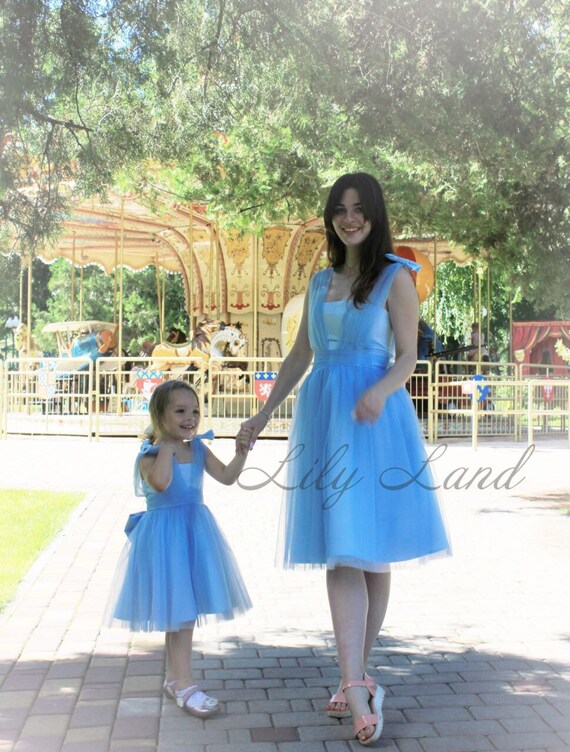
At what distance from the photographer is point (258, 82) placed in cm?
598

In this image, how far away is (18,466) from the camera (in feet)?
43.2

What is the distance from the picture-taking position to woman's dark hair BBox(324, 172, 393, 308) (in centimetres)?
365

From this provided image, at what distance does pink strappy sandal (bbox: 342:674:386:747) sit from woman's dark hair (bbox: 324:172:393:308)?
4.26 ft

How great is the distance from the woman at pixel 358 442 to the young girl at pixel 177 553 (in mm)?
256

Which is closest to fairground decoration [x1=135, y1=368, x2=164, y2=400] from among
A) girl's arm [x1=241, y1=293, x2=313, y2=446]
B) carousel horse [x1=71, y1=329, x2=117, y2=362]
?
carousel horse [x1=71, y1=329, x2=117, y2=362]

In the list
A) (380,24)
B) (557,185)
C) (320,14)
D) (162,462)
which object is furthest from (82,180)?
(557,185)

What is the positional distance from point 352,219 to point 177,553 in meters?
1.37

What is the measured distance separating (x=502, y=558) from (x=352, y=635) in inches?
144

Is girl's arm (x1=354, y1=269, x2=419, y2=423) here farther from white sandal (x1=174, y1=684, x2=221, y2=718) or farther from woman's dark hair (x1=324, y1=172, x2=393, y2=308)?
white sandal (x1=174, y1=684, x2=221, y2=718)

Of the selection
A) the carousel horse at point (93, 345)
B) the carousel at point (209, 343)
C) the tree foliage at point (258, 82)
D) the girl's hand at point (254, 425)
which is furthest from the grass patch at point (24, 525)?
the carousel horse at point (93, 345)

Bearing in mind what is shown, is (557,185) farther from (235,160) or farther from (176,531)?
(176,531)

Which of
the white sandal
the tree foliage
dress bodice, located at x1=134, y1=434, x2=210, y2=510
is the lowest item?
the white sandal

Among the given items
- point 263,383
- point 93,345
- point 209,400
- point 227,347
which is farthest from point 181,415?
point 93,345

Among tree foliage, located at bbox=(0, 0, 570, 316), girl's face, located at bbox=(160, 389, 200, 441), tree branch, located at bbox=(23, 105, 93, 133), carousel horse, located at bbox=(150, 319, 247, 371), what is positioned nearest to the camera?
girl's face, located at bbox=(160, 389, 200, 441)
